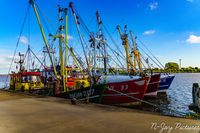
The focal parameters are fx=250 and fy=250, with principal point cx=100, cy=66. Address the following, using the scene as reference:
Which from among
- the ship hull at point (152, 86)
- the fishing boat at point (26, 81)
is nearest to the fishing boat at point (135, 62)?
the ship hull at point (152, 86)

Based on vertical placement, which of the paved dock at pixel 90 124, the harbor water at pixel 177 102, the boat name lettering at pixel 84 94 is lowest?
the harbor water at pixel 177 102

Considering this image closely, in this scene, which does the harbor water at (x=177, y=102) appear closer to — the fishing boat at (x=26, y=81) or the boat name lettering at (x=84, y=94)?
the boat name lettering at (x=84, y=94)

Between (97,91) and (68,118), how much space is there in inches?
391

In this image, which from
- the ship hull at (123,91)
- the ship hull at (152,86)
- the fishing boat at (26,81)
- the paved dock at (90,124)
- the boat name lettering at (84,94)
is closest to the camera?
the paved dock at (90,124)

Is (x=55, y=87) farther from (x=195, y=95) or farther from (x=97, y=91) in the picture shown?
(x=195, y=95)

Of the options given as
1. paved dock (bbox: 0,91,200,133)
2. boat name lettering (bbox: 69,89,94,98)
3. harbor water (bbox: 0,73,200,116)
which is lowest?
harbor water (bbox: 0,73,200,116)

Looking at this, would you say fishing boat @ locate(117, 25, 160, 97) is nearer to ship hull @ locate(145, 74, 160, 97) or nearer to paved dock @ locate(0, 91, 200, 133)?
ship hull @ locate(145, 74, 160, 97)

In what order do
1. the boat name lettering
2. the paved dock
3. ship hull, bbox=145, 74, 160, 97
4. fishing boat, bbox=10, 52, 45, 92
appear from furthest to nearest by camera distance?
ship hull, bbox=145, 74, 160, 97
fishing boat, bbox=10, 52, 45, 92
the boat name lettering
the paved dock

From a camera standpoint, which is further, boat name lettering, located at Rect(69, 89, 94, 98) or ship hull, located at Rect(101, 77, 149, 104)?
ship hull, located at Rect(101, 77, 149, 104)

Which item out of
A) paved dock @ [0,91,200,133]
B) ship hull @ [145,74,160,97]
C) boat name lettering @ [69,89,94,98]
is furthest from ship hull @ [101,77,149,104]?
ship hull @ [145,74,160,97]

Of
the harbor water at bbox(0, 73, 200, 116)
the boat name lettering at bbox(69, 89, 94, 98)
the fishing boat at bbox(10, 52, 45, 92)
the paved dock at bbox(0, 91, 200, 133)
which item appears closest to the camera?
the paved dock at bbox(0, 91, 200, 133)

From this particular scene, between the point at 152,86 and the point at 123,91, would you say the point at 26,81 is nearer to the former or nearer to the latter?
the point at 123,91

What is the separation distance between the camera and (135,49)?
176 feet

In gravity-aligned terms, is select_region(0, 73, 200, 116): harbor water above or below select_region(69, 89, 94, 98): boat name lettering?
below
